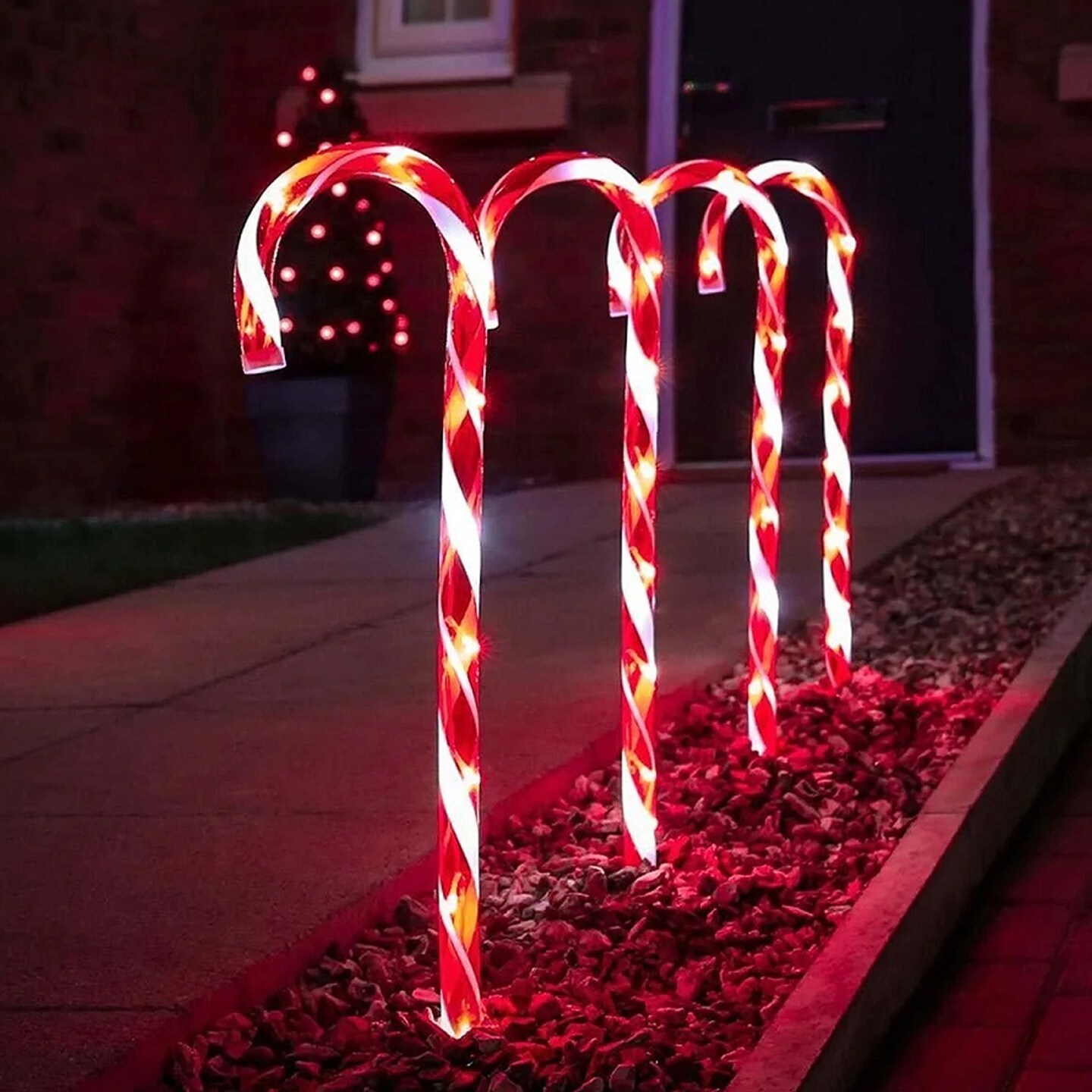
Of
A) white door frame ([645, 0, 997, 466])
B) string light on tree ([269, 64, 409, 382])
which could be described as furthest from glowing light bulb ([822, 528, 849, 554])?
white door frame ([645, 0, 997, 466])

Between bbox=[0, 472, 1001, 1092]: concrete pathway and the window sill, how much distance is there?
2864 millimetres

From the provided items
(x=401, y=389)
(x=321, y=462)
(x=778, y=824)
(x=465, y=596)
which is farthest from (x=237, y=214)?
(x=465, y=596)

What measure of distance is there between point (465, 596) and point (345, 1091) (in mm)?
649

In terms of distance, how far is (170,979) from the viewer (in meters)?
3.04

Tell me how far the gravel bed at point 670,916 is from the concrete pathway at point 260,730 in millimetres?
119

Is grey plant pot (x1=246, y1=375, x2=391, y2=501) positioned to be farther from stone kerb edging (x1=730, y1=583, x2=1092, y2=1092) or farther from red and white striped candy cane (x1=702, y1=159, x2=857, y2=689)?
red and white striped candy cane (x1=702, y1=159, x2=857, y2=689)

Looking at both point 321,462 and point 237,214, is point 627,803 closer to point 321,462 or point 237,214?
point 321,462

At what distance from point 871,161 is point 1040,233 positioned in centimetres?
83

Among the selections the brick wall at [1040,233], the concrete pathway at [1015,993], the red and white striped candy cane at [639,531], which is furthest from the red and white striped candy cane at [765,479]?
the brick wall at [1040,233]

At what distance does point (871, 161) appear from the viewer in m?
10.4

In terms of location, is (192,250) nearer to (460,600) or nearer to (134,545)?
(134,545)

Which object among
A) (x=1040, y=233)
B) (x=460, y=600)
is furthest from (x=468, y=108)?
(x=460, y=600)

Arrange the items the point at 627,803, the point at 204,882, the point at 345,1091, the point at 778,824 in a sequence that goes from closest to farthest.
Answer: the point at 345,1091 < the point at 204,882 < the point at 627,803 < the point at 778,824

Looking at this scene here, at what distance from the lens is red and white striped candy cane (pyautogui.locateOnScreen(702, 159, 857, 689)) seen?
479 cm
